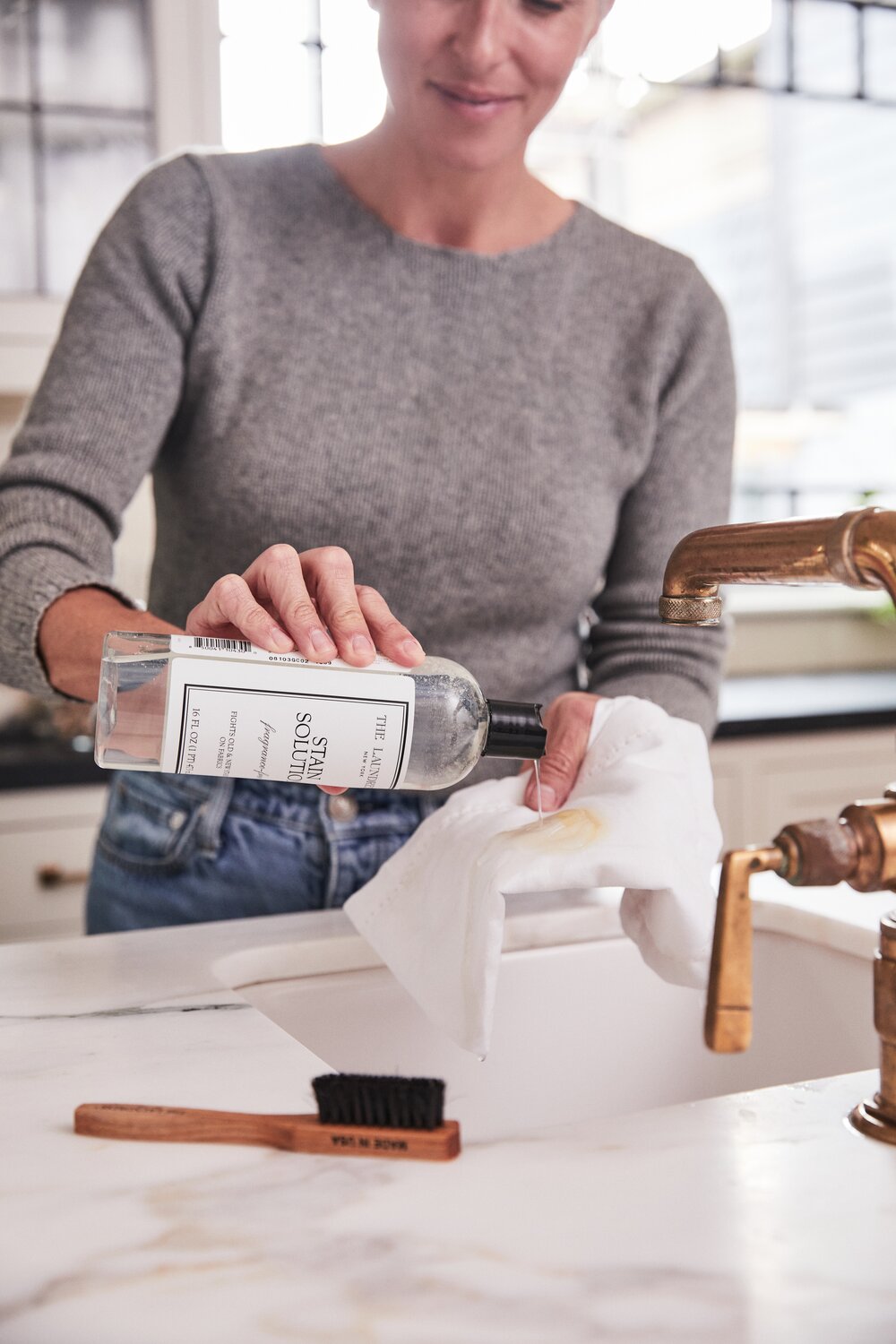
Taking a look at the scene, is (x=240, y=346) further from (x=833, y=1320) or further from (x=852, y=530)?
(x=833, y=1320)

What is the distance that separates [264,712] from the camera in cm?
60

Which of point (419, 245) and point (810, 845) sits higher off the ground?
point (419, 245)

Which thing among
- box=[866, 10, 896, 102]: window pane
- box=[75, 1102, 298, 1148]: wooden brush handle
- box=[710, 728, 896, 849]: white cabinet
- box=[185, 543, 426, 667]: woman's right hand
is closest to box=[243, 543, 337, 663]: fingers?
box=[185, 543, 426, 667]: woman's right hand

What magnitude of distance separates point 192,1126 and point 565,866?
0.73 feet

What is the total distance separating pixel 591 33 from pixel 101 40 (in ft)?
4.88

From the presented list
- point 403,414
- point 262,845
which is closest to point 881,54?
point 403,414

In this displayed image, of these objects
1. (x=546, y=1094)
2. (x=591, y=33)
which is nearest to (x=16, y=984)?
(x=546, y=1094)

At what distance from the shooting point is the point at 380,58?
3.43 ft

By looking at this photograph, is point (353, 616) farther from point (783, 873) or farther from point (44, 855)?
point (44, 855)

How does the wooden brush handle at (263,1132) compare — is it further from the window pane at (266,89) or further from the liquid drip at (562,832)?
the window pane at (266,89)

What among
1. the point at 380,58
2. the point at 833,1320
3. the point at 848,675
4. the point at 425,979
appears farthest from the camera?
the point at 848,675

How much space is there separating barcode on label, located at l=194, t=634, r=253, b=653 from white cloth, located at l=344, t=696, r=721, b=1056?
0.56 ft

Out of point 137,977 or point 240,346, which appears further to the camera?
point 240,346

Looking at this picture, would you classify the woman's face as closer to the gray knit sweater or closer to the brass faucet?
the gray knit sweater
